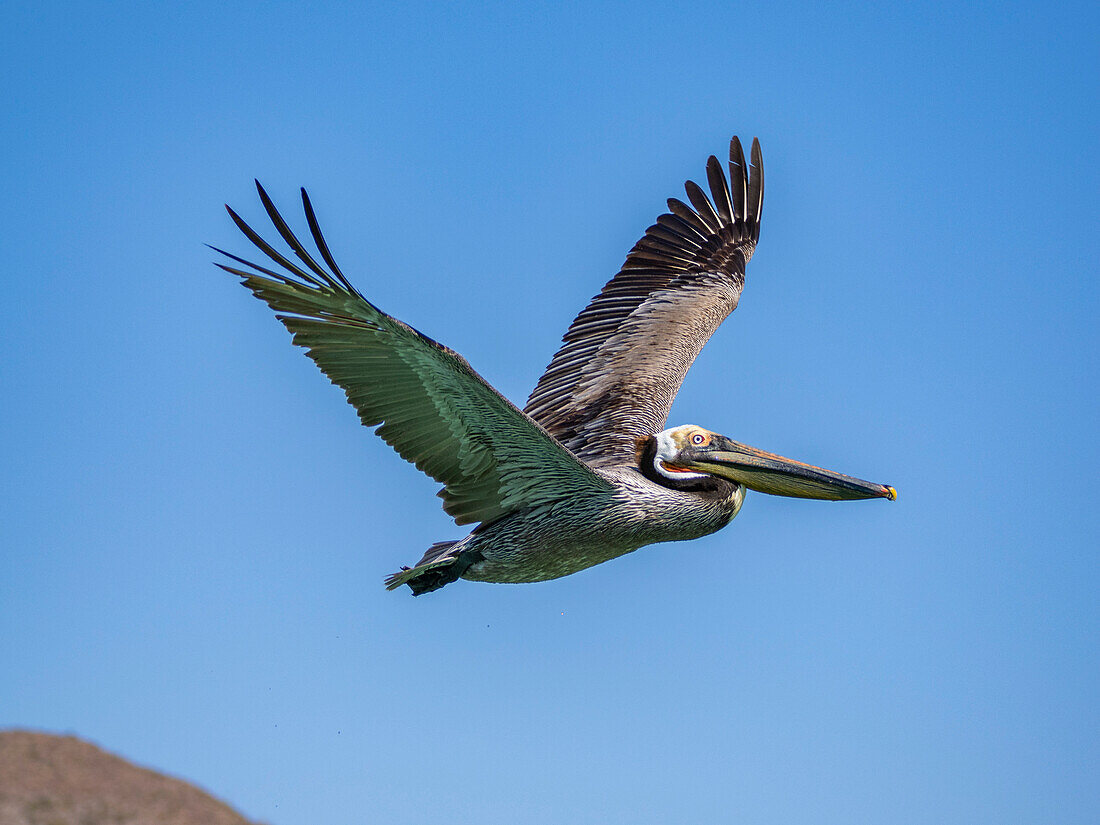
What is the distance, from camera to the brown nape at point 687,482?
28.0 ft

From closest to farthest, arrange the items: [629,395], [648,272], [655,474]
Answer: [655,474], [629,395], [648,272]

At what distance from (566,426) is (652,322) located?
61.9 inches

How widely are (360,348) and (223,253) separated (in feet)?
3.12

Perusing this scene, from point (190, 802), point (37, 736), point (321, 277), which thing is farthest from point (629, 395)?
point (37, 736)

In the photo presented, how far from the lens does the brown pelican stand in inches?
276

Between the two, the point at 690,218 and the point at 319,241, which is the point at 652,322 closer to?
the point at 690,218

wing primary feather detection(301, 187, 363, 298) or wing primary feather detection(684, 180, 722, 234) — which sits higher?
wing primary feather detection(684, 180, 722, 234)

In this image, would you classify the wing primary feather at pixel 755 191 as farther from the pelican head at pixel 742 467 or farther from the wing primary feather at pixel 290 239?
the wing primary feather at pixel 290 239

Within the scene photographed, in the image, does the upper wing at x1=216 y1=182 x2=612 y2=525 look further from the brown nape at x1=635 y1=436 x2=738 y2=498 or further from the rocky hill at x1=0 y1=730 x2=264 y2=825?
the rocky hill at x1=0 y1=730 x2=264 y2=825

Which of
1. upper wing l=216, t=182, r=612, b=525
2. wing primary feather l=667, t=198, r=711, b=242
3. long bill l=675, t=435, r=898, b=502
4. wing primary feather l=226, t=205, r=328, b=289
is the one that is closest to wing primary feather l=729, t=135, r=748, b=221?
wing primary feather l=667, t=198, r=711, b=242

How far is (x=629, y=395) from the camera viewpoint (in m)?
9.73

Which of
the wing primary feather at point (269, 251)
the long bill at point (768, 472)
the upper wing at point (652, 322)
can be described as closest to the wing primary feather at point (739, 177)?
the upper wing at point (652, 322)

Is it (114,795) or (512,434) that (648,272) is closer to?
(512,434)

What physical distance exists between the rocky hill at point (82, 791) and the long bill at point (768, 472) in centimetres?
494
